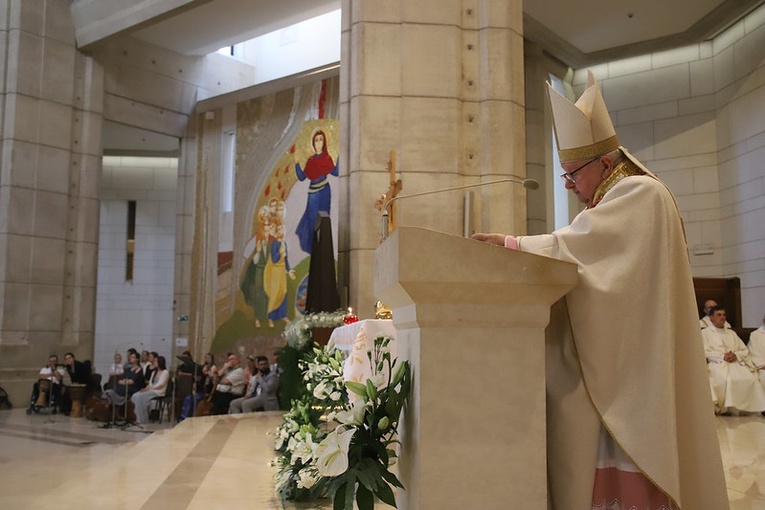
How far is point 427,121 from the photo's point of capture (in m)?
8.50

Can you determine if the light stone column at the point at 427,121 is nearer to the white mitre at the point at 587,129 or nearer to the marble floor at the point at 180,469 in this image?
the marble floor at the point at 180,469

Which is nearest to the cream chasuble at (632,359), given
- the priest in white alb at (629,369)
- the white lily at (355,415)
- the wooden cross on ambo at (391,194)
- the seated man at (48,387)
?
the priest in white alb at (629,369)

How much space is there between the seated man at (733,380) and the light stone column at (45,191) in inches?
460

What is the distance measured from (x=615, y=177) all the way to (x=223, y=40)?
50.9 feet

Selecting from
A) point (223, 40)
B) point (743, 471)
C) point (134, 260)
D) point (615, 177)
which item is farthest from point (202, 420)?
point (134, 260)

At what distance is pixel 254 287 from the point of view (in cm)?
1620

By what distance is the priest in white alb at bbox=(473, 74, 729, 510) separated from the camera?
2.05 m

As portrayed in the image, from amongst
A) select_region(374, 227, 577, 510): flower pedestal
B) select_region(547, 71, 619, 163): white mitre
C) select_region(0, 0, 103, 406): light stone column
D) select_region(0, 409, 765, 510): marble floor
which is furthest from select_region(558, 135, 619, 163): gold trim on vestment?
select_region(0, 0, 103, 406): light stone column

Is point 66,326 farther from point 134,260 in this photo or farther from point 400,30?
point 400,30

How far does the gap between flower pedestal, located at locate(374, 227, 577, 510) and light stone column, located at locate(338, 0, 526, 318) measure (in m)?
6.37

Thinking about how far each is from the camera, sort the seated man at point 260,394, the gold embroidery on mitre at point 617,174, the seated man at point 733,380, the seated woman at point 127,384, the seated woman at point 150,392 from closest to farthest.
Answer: the gold embroidery on mitre at point 617,174 → the seated man at point 733,380 → the seated man at point 260,394 → the seated woman at point 150,392 → the seated woman at point 127,384

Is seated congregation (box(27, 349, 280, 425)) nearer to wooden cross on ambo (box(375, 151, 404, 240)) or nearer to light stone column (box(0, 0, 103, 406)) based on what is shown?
light stone column (box(0, 0, 103, 406))

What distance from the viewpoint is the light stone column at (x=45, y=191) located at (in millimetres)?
13805

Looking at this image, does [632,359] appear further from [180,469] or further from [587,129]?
[180,469]
